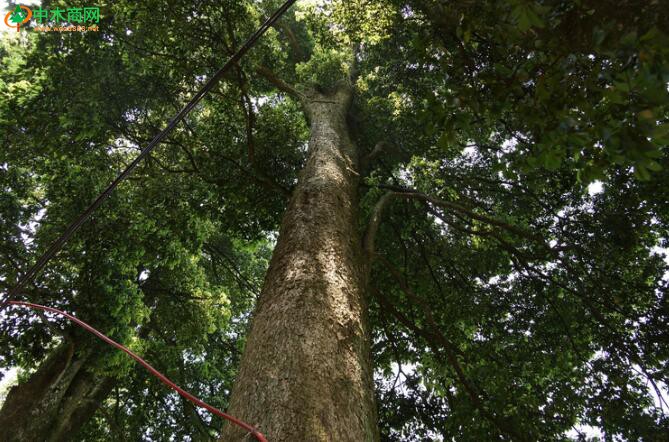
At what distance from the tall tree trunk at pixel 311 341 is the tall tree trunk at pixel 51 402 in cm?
441

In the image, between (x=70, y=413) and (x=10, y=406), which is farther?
(x=70, y=413)

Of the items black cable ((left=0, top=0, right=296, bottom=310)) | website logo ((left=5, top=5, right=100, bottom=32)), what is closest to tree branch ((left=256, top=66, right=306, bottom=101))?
website logo ((left=5, top=5, right=100, bottom=32))

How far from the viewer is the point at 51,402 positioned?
526 centimetres

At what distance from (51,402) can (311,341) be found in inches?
216

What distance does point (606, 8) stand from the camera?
1.43 meters

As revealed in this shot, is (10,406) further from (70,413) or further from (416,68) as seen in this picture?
(416,68)

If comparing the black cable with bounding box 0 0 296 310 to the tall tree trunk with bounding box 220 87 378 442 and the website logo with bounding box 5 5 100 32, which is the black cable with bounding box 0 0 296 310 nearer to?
the tall tree trunk with bounding box 220 87 378 442

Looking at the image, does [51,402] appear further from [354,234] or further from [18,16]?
[18,16]

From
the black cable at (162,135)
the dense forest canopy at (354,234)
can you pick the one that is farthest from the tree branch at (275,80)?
the black cable at (162,135)

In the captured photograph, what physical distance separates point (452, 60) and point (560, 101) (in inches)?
28.5

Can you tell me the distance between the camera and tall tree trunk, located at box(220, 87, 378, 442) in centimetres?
141

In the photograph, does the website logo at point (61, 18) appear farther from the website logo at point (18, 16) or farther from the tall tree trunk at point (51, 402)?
the tall tree trunk at point (51, 402)

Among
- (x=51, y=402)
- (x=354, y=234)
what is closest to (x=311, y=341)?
(x=354, y=234)

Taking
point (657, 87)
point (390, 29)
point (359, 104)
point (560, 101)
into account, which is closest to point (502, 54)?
point (560, 101)
